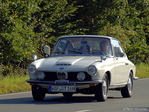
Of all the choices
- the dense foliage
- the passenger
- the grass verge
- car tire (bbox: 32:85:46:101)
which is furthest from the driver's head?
the dense foliage

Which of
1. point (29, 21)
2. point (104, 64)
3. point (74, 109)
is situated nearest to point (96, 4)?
point (29, 21)

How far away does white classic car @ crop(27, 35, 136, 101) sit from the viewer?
36.5ft

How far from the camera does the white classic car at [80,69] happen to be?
1112cm

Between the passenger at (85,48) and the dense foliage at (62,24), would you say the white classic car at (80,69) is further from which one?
the dense foliage at (62,24)

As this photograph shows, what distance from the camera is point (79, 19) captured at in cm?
2644

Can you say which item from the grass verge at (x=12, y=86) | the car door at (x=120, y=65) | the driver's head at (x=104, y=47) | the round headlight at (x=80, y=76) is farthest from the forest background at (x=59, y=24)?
the round headlight at (x=80, y=76)

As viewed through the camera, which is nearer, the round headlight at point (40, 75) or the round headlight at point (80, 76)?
the round headlight at point (80, 76)

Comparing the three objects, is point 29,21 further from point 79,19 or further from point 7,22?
point 79,19

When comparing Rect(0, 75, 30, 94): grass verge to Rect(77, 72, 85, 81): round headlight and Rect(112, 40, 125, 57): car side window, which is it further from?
Rect(77, 72, 85, 81): round headlight

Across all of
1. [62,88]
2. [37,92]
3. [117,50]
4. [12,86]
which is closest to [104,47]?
[117,50]

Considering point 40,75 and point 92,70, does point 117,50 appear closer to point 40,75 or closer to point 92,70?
point 92,70

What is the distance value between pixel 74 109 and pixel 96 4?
16.5 m

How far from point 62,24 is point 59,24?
328mm

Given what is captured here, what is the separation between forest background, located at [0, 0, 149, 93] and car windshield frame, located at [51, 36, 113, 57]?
20.9 feet
